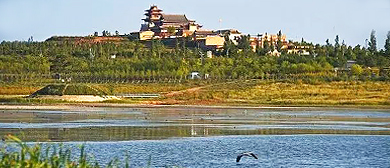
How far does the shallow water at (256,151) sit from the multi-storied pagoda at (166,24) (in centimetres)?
11340

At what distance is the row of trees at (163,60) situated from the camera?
107m

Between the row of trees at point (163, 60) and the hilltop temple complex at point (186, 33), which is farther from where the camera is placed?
the hilltop temple complex at point (186, 33)

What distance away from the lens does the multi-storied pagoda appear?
150 metres

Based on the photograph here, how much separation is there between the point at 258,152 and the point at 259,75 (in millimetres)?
73529

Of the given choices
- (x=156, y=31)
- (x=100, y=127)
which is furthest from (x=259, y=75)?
(x=100, y=127)

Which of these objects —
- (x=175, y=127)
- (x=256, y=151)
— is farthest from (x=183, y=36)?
(x=256, y=151)

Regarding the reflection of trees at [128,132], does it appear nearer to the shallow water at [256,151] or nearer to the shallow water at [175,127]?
the shallow water at [175,127]

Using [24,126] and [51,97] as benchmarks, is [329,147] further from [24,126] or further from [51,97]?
[51,97]

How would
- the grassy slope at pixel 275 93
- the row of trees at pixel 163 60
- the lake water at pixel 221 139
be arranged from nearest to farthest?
1. the lake water at pixel 221 139
2. the grassy slope at pixel 275 93
3. the row of trees at pixel 163 60

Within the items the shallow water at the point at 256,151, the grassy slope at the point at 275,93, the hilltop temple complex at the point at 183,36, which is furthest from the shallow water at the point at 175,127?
the hilltop temple complex at the point at 183,36

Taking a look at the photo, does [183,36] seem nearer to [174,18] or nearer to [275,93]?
[174,18]

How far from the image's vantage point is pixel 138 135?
3553 centimetres

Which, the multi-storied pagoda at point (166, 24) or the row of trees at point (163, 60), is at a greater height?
the multi-storied pagoda at point (166, 24)

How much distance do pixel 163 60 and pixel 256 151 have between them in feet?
284
